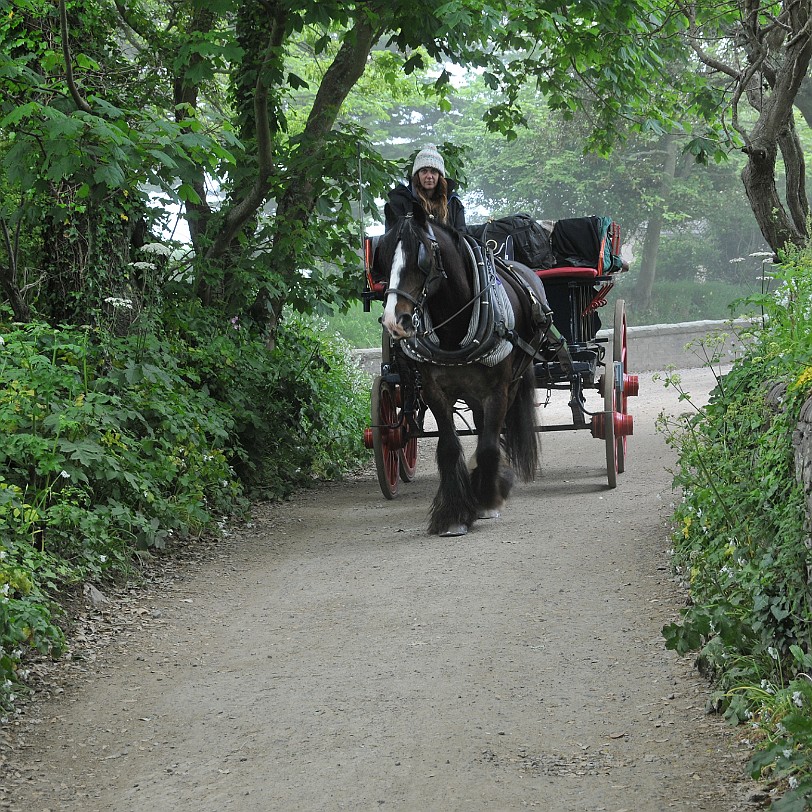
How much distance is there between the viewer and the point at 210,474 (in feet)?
24.6

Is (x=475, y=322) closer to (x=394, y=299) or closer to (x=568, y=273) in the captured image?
(x=394, y=299)

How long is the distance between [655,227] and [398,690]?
28.3m

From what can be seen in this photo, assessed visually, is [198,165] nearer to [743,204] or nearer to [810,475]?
[810,475]

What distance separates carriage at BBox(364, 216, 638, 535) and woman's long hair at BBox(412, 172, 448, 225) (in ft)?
1.65

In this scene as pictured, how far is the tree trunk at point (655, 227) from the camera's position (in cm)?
3023

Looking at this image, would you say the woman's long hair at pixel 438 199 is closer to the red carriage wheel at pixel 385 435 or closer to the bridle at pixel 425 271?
the bridle at pixel 425 271

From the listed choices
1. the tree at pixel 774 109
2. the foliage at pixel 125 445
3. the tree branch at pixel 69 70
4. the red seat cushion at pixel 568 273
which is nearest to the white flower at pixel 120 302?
the foliage at pixel 125 445

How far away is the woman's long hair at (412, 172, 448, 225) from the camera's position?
7.31m

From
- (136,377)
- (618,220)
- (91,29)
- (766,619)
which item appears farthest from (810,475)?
(618,220)

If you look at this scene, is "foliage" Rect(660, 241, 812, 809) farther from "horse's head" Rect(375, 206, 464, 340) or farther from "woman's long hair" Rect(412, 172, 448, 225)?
"woman's long hair" Rect(412, 172, 448, 225)

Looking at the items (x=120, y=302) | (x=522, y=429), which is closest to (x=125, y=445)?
(x=120, y=302)

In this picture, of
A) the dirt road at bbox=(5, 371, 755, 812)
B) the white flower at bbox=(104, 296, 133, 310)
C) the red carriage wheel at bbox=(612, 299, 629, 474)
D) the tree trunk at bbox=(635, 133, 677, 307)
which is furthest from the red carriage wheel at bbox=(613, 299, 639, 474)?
the tree trunk at bbox=(635, 133, 677, 307)

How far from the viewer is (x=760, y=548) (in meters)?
4.20

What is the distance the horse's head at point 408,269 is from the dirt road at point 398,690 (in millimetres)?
1416
